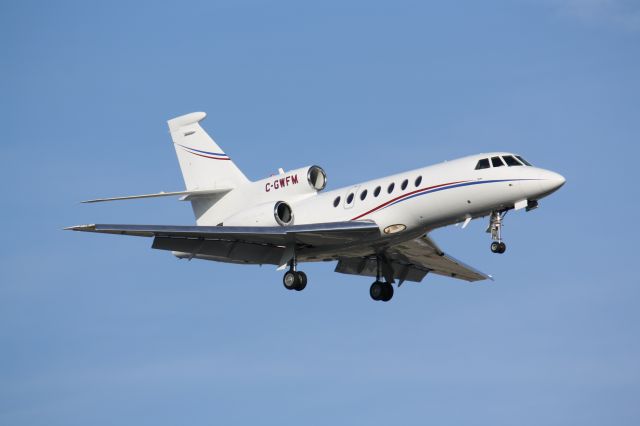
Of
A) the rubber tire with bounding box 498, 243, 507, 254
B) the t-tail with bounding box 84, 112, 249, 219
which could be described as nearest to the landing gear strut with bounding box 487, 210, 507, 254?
the rubber tire with bounding box 498, 243, 507, 254

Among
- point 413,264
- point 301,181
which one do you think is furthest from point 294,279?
point 413,264

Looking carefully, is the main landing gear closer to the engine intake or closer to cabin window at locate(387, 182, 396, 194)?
the engine intake

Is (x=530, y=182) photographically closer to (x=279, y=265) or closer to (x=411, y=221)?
(x=411, y=221)

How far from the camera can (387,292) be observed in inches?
1288

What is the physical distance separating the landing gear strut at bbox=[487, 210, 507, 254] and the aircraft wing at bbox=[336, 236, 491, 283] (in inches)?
142

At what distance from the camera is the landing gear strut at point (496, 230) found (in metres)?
27.6

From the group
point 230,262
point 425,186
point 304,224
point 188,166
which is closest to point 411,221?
point 425,186

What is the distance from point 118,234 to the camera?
95.5 feet

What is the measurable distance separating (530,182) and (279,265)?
7.21 meters

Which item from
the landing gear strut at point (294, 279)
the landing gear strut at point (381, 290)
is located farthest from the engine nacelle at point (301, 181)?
the landing gear strut at point (381, 290)

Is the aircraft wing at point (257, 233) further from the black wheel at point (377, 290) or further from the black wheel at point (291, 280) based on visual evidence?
the black wheel at point (377, 290)

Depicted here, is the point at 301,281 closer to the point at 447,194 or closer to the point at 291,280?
the point at 291,280

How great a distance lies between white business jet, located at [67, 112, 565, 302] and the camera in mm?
28281

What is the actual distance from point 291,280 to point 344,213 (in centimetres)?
221
